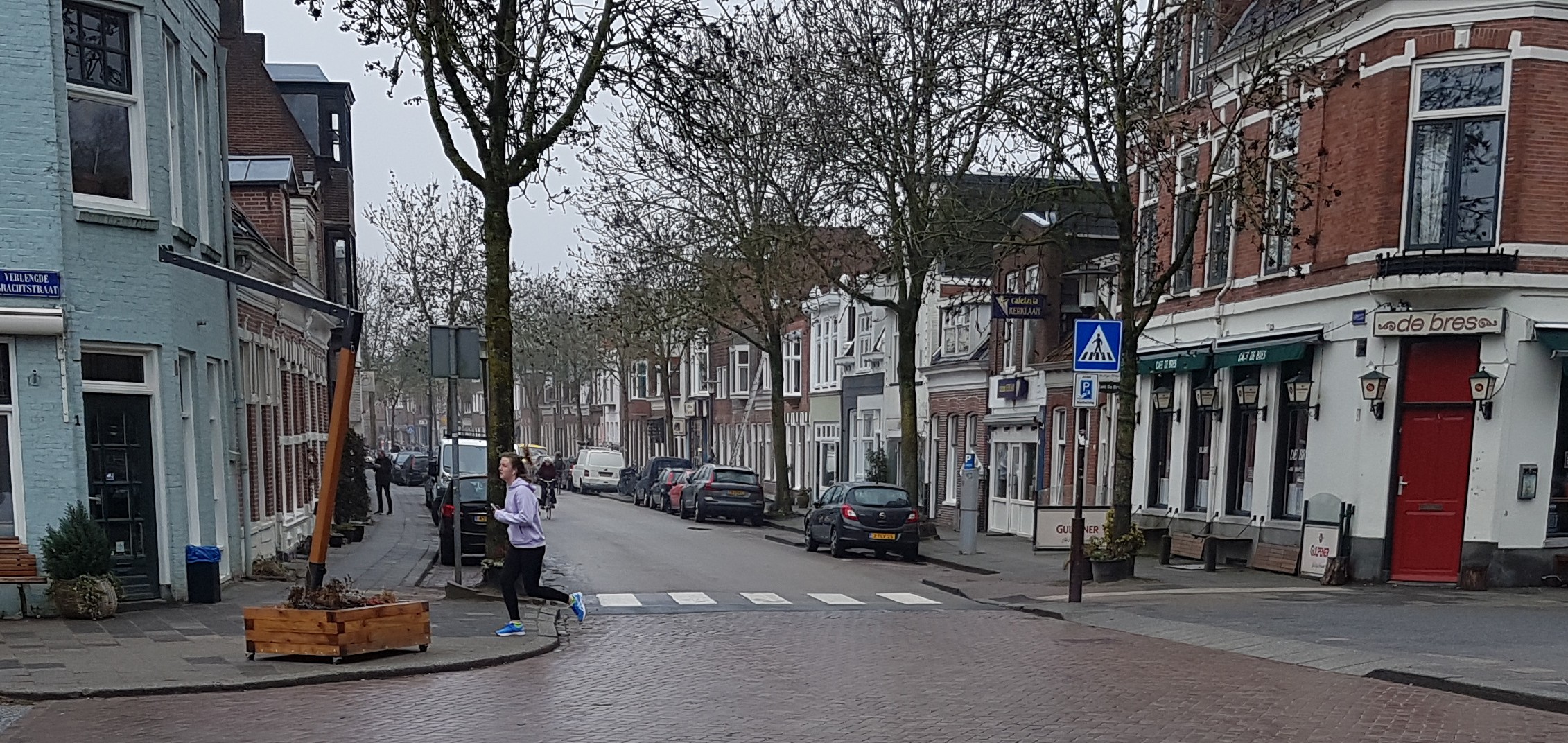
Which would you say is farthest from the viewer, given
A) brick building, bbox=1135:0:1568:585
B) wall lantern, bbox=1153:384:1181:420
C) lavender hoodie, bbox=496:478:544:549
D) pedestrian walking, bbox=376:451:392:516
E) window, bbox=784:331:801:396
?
window, bbox=784:331:801:396

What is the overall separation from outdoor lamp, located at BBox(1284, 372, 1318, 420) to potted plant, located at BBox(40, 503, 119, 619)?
52.5 ft

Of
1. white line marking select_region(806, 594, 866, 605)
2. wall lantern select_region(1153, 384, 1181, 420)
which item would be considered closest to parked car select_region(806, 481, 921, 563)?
wall lantern select_region(1153, 384, 1181, 420)

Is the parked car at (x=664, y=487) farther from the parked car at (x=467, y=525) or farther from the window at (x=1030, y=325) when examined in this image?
the parked car at (x=467, y=525)

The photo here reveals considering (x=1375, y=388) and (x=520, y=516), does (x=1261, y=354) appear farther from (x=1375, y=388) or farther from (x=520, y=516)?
(x=520, y=516)

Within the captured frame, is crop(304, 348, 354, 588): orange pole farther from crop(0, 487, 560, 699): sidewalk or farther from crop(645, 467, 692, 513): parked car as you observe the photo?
crop(645, 467, 692, 513): parked car

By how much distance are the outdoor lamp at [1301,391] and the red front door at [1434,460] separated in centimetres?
162

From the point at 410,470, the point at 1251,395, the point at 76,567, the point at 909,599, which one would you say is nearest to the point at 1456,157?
the point at 1251,395

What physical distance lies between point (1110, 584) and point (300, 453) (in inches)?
607

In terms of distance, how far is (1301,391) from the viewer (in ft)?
59.1

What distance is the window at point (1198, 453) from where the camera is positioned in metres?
21.2

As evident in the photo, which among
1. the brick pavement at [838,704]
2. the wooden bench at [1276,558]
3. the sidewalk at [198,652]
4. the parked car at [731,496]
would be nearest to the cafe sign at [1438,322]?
the wooden bench at [1276,558]

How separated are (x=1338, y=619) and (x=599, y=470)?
1679 inches

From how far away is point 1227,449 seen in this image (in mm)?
20359

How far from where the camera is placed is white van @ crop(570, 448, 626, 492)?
5306 centimetres
